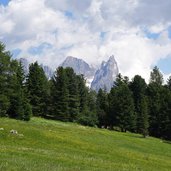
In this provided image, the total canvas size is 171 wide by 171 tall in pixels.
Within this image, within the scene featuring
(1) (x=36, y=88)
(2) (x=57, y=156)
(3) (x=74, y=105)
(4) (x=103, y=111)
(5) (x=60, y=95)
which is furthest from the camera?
(4) (x=103, y=111)

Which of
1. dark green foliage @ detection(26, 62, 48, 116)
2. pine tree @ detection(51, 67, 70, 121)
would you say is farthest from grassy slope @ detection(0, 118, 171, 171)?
pine tree @ detection(51, 67, 70, 121)

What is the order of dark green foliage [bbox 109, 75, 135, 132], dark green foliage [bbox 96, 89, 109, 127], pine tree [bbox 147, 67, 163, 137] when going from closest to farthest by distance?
dark green foliage [bbox 109, 75, 135, 132] → pine tree [bbox 147, 67, 163, 137] → dark green foliage [bbox 96, 89, 109, 127]

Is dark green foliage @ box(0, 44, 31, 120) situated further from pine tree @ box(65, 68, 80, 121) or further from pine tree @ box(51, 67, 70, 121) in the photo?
pine tree @ box(65, 68, 80, 121)

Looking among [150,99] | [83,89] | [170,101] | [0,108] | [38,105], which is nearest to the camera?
[0,108]

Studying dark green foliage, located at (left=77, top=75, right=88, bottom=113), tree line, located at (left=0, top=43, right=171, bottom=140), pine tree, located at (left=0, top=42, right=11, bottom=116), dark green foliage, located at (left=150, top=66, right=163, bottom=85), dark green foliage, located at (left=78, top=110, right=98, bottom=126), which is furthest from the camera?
dark green foliage, located at (left=150, top=66, right=163, bottom=85)

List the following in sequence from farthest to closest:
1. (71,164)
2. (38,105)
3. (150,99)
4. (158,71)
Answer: (158,71)
(150,99)
(38,105)
(71,164)

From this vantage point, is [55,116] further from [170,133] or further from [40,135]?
[40,135]

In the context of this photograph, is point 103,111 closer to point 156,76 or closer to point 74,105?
point 74,105

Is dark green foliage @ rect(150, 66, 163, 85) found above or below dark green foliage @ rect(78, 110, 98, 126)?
above

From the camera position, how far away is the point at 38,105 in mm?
121188

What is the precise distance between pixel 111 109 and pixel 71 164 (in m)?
108

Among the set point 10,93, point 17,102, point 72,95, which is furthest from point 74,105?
point 10,93

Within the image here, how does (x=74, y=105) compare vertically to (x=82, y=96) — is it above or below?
below

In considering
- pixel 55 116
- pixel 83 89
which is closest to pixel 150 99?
pixel 83 89
